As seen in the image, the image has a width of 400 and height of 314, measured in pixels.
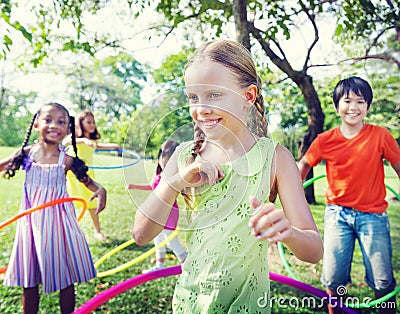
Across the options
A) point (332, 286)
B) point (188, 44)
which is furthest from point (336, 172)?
point (188, 44)

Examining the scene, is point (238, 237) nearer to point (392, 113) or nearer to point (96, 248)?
point (96, 248)

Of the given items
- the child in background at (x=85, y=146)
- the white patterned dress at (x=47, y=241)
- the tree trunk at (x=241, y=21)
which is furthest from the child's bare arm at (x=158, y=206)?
the child in background at (x=85, y=146)

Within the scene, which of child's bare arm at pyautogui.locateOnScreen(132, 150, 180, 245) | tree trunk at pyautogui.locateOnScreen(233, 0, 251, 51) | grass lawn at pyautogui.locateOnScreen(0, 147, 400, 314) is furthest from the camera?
tree trunk at pyautogui.locateOnScreen(233, 0, 251, 51)

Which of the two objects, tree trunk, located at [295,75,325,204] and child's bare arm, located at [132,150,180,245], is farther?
tree trunk, located at [295,75,325,204]

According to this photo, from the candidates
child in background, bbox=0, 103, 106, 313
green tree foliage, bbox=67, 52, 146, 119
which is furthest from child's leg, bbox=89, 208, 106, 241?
green tree foliage, bbox=67, 52, 146, 119

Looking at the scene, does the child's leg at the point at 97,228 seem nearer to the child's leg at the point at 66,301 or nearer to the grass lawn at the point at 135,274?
the grass lawn at the point at 135,274

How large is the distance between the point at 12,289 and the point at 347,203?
2844 mm

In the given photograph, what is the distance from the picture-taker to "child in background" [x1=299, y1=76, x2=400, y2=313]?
311 cm

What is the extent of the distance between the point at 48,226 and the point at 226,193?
2.07 meters

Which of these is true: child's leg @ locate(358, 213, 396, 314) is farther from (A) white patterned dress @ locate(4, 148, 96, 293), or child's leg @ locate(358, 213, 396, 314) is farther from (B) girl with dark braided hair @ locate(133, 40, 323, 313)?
(A) white patterned dress @ locate(4, 148, 96, 293)

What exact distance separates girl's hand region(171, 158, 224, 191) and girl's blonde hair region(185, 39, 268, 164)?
0.45ft

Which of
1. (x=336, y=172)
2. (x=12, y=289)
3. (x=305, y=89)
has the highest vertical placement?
(x=305, y=89)

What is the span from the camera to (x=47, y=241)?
10.1 feet

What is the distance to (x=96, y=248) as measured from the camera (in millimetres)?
5449
